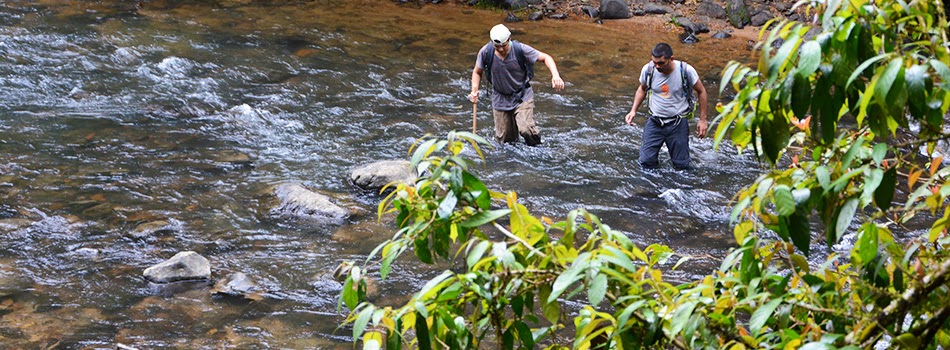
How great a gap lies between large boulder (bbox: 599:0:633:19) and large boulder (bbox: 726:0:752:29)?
1.77m

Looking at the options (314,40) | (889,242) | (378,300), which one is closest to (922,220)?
(378,300)

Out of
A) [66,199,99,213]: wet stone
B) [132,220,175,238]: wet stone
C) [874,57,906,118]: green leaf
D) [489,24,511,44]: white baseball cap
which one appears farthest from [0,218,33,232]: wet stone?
[874,57,906,118]: green leaf

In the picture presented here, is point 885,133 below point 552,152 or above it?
above

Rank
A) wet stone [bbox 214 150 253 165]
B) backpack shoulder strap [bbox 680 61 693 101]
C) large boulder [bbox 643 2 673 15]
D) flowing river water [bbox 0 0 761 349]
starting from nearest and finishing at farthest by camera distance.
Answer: flowing river water [bbox 0 0 761 349], backpack shoulder strap [bbox 680 61 693 101], wet stone [bbox 214 150 253 165], large boulder [bbox 643 2 673 15]

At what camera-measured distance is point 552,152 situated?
11102 millimetres

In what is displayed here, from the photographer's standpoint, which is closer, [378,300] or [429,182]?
[429,182]

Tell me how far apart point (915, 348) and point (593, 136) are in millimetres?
9183

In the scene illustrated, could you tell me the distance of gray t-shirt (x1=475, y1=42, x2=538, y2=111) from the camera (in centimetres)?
1041

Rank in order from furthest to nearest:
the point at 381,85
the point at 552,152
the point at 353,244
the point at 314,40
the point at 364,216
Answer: the point at 314,40 → the point at 381,85 → the point at 552,152 → the point at 364,216 → the point at 353,244

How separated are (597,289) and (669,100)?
767 cm

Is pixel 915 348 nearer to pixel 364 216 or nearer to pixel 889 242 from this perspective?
pixel 889 242

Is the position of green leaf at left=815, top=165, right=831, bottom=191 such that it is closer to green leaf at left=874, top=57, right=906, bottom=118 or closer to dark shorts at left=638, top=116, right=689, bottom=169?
green leaf at left=874, top=57, right=906, bottom=118

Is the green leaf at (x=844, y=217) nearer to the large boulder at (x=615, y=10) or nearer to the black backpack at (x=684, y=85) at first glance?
the black backpack at (x=684, y=85)

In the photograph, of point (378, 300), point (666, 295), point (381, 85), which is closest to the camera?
point (666, 295)
